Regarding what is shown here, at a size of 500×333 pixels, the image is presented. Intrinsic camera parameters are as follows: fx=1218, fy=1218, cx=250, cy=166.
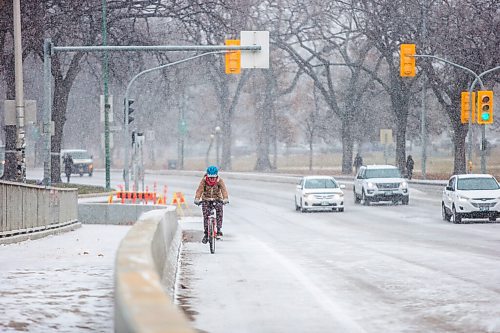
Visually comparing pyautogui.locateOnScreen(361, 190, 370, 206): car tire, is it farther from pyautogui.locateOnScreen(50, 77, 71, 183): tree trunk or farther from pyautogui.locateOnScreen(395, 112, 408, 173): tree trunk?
pyautogui.locateOnScreen(395, 112, 408, 173): tree trunk

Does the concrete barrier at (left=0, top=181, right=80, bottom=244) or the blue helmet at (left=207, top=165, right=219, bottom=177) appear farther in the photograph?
the concrete barrier at (left=0, top=181, right=80, bottom=244)

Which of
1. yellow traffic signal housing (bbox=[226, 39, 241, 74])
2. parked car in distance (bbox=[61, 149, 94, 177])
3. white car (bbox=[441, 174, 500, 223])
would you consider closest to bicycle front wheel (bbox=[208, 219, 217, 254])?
white car (bbox=[441, 174, 500, 223])

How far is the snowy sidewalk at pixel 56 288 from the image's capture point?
11.6 metres

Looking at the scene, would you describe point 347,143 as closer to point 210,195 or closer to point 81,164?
point 81,164

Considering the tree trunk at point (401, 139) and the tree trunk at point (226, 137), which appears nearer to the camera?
the tree trunk at point (401, 139)

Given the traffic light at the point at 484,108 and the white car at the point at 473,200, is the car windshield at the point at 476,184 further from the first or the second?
the traffic light at the point at 484,108

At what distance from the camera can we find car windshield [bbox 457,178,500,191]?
37.0 metres

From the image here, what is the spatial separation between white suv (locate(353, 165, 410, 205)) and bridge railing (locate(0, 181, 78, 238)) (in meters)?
17.4

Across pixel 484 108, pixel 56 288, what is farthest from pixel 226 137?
pixel 56 288

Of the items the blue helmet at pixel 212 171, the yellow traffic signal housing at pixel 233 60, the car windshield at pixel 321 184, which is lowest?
the car windshield at pixel 321 184

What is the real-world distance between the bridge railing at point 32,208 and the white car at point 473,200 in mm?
11463

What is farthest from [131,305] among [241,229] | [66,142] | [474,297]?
[66,142]

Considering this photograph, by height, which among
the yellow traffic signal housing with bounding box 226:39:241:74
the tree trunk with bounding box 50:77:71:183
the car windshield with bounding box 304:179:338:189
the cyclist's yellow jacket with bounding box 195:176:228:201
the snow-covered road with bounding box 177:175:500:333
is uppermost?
the yellow traffic signal housing with bounding box 226:39:241:74

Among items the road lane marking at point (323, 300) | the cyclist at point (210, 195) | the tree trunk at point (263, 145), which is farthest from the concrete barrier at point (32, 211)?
the tree trunk at point (263, 145)
